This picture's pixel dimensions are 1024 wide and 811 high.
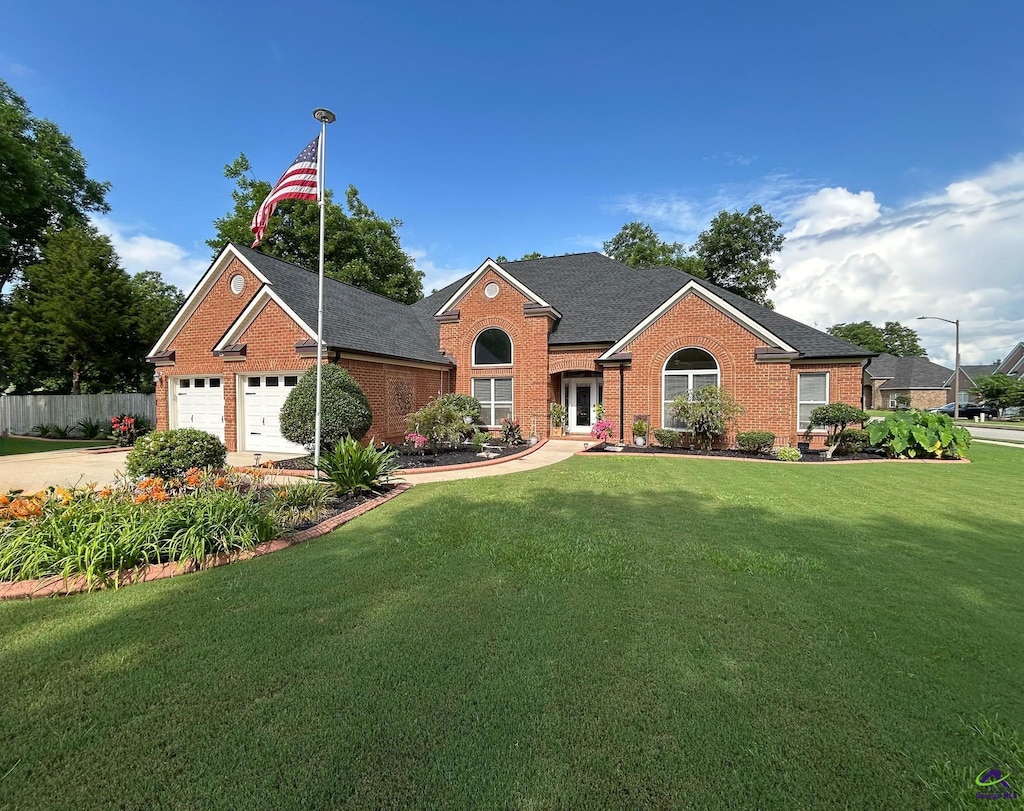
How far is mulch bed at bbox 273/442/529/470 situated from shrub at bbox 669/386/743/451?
5149 mm

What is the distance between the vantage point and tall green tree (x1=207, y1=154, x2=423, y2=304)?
28.4 meters

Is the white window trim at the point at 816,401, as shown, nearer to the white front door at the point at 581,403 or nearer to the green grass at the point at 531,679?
the white front door at the point at 581,403

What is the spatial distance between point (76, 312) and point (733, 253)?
37.6 m

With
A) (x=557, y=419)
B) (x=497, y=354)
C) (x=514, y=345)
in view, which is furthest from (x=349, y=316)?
(x=557, y=419)

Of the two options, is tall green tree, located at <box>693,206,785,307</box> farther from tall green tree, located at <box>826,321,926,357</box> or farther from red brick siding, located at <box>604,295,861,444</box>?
tall green tree, located at <box>826,321,926,357</box>

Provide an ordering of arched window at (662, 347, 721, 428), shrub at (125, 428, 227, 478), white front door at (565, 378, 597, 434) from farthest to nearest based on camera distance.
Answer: white front door at (565, 378, 597, 434) → arched window at (662, 347, 721, 428) → shrub at (125, 428, 227, 478)

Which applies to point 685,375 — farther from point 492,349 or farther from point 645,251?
point 645,251

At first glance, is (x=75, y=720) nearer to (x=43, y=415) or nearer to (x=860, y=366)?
(x=860, y=366)

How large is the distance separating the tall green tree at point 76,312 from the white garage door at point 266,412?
1225 centimetres

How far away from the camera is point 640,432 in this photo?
14.8 metres

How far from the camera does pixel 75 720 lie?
8.22 ft

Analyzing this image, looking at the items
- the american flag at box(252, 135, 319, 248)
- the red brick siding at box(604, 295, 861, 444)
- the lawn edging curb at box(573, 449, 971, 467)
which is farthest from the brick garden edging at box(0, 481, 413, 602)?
the red brick siding at box(604, 295, 861, 444)

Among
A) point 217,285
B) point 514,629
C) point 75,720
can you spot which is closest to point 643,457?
point 514,629

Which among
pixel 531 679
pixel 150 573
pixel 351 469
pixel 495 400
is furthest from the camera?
pixel 495 400
